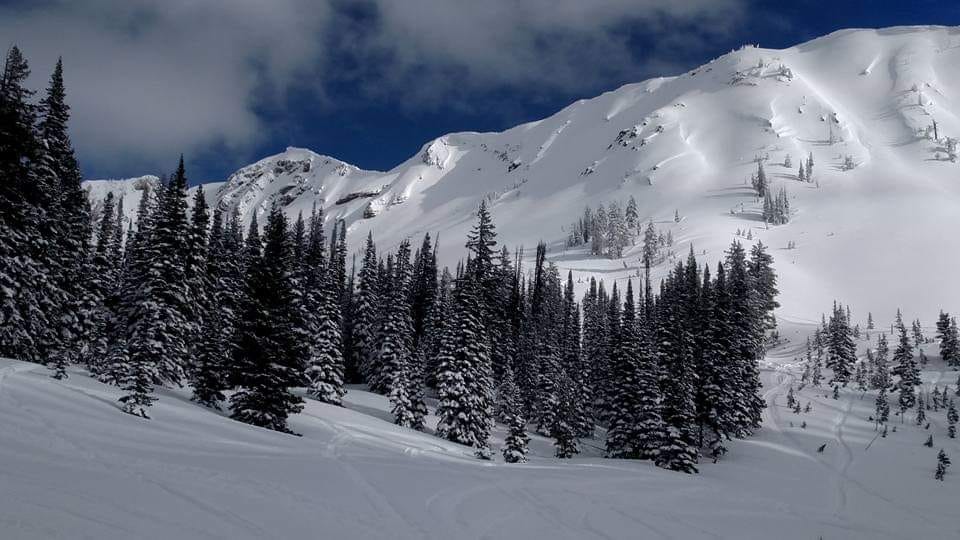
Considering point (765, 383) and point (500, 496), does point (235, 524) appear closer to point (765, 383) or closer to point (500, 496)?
point (500, 496)

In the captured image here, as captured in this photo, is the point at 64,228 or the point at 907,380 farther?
the point at 907,380

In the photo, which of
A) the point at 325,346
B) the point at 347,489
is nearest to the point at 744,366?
the point at 325,346

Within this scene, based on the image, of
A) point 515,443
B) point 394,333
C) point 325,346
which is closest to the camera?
point 515,443

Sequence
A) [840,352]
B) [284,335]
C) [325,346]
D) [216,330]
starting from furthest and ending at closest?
[840,352] < [325,346] < [216,330] < [284,335]

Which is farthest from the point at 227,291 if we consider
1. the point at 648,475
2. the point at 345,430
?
the point at 648,475

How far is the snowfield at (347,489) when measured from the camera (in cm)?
973

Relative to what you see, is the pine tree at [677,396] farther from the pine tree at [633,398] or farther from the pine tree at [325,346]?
the pine tree at [325,346]

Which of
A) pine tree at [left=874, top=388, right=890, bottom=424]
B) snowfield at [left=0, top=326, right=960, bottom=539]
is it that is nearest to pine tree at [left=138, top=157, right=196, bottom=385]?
snowfield at [left=0, top=326, right=960, bottom=539]

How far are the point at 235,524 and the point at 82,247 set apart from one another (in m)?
33.5

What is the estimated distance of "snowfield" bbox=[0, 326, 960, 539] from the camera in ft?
31.9

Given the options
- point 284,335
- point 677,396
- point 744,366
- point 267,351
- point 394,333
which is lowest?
point 677,396

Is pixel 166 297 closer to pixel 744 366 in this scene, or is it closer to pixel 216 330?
pixel 216 330

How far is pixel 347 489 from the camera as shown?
14.1m

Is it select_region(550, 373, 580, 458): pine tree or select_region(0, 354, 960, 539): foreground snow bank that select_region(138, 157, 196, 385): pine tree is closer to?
select_region(0, 354, 960, 539): foreground snow bank
